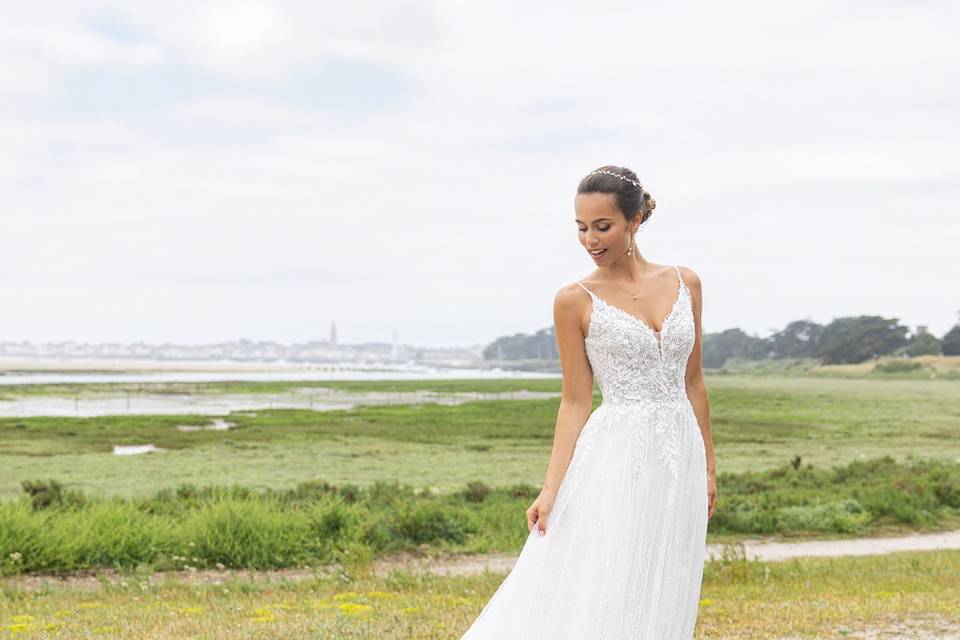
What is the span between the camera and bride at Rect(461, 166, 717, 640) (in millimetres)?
3709

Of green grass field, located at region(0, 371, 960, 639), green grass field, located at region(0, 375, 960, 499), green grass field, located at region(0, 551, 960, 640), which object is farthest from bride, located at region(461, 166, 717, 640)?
green grass field, located at region(0, 375, 960, 499)

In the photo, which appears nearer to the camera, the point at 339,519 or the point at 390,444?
the point at 339,519

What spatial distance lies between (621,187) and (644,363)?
669 millimetres

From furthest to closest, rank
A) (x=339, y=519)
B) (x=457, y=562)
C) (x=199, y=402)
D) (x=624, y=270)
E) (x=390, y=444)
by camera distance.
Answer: (x=199, y=402) → (x=390, y=444) → (x=339, y=519) → (x=457, y=562) → (x=624, y=270)

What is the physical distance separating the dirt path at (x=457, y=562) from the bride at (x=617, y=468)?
733cm

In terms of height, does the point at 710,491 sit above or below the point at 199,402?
above

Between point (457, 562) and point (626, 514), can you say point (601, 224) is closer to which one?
point (626, 514)

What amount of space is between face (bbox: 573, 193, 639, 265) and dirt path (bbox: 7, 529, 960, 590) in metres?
7.74

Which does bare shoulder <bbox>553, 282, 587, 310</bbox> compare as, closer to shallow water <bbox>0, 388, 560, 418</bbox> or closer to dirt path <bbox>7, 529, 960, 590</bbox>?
dirt path <bbox>7, 529, 960, 590</bbox>

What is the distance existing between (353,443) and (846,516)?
72.3 feet

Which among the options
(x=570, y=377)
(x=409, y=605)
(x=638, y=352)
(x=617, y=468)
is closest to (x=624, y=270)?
(x=638, y=352)

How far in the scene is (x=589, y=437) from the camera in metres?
3.87

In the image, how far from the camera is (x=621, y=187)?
3.65 metres

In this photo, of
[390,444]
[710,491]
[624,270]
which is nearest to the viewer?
[624,270]
